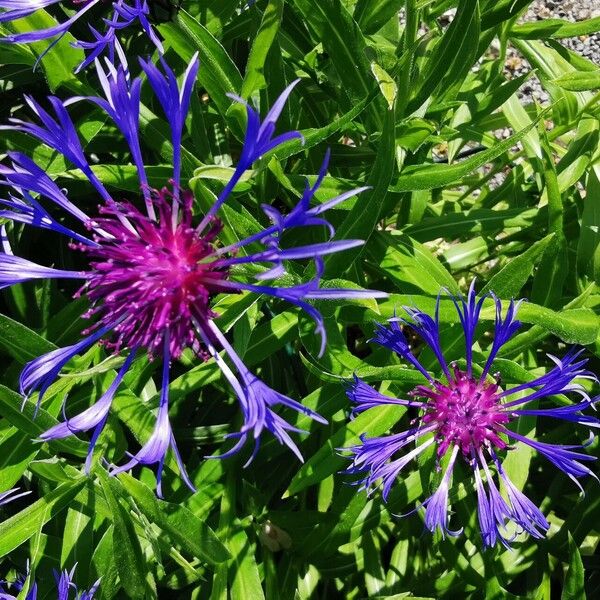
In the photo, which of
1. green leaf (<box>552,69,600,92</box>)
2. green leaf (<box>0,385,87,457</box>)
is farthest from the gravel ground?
green leaf (<box>0,385,87,457</box>)

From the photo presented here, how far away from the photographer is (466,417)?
3.86ft

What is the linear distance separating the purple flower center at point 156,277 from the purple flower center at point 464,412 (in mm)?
417

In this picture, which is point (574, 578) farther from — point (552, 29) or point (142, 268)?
point (552, 29)

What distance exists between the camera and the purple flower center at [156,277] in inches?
37.2

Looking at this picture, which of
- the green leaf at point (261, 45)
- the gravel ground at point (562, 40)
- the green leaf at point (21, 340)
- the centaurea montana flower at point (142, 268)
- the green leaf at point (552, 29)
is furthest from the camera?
the gravel ground at point (562, 40)

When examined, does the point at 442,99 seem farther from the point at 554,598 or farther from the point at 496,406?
the point at 554,598

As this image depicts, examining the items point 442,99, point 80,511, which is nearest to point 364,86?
point 442,99

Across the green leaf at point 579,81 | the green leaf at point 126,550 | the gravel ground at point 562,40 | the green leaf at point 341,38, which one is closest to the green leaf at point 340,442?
the green leaf at point 126,550

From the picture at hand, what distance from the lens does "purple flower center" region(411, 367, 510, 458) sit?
1179mm

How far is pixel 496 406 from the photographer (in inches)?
47.6

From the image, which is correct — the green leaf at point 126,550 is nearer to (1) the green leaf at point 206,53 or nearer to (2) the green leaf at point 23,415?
(2) the green leaf at point 23,415

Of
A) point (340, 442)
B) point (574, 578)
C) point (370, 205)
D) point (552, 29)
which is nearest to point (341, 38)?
point (370, 205)

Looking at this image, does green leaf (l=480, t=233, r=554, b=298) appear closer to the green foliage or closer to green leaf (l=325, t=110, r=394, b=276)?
the green foliage

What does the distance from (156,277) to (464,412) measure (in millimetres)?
556
